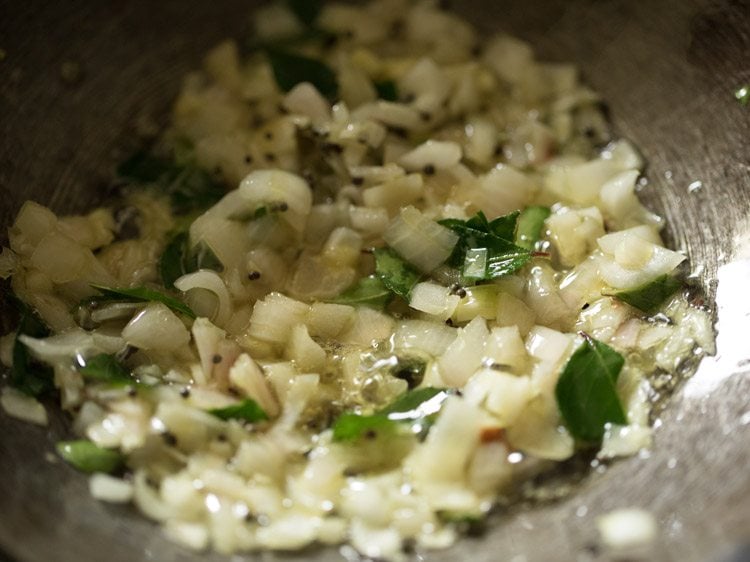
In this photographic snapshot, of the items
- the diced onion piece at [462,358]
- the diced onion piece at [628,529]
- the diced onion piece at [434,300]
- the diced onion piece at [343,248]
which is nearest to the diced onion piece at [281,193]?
the diced onion piece at [343,248]

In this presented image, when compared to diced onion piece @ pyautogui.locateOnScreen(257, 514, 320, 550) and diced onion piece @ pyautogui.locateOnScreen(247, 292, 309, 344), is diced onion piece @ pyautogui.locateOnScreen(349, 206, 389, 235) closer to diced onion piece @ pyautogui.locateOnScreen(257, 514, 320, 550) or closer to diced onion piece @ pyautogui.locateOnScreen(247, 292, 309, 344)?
diced onion piece @ pyautogui.locateOnScreen(247, 292, 309, 344)

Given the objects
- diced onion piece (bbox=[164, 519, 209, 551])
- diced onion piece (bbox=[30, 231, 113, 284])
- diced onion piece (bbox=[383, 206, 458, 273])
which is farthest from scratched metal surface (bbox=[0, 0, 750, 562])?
diced onion piece (bbox=[383, 206, 458, 273])

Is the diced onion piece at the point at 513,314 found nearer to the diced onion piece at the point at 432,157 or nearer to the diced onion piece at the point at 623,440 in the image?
the diced onion piece at the point at 623,440

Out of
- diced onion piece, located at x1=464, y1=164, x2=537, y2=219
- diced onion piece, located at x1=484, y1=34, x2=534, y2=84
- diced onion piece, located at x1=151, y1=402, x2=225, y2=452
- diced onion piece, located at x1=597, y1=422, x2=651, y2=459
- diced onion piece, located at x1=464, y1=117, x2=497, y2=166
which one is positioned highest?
diced onion piece, located at x1=484, y1=34, x2=534, y2=84

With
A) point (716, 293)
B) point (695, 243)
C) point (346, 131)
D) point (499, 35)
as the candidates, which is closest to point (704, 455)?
point (716, 293)

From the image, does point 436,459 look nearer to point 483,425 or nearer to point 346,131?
point 483,425

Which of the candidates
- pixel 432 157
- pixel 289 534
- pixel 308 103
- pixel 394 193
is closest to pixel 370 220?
pixel 394 193

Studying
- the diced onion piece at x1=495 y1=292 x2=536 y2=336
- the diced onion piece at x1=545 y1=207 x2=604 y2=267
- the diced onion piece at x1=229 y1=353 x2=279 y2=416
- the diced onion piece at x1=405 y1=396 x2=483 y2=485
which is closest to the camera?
the diced onion piece at x1=405 y1=396 x2=483 y2=485

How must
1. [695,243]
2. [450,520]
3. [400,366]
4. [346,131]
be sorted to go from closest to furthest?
[450,520]
[400,366]
[695,243]
[346,131]
